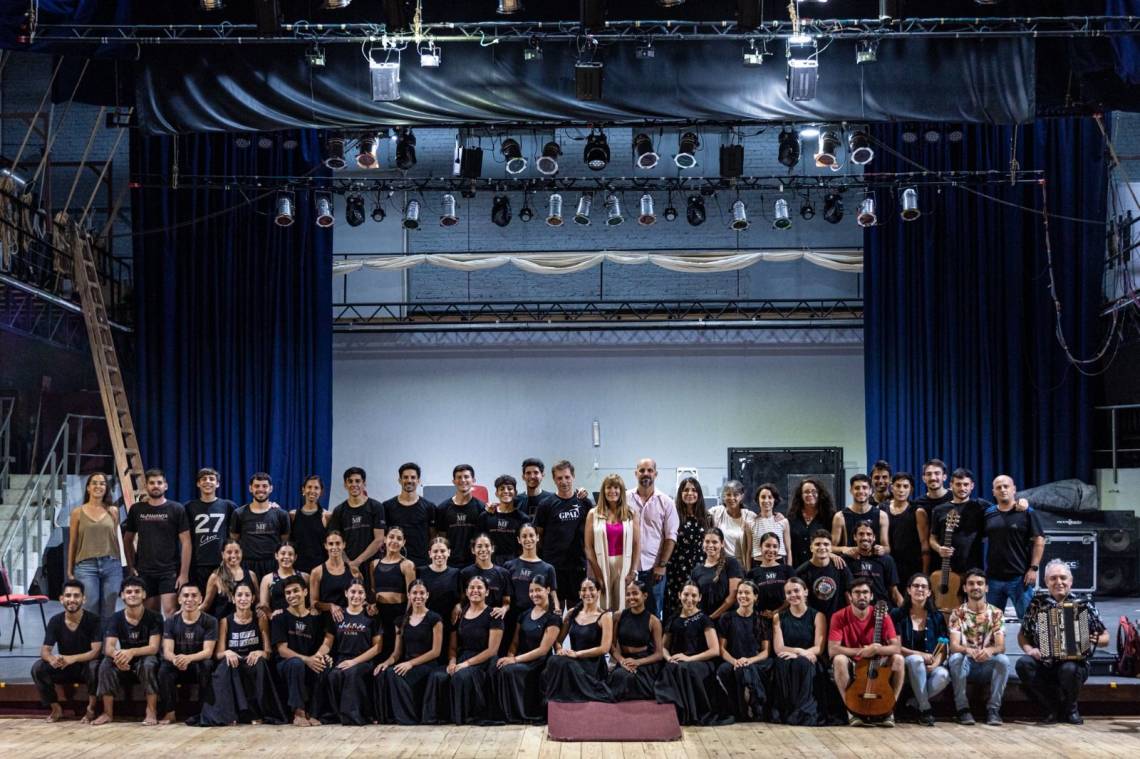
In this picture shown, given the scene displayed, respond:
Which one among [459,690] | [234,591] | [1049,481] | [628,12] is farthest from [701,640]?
[1049,481]

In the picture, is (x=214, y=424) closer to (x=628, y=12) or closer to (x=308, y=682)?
(x=308, y=682)

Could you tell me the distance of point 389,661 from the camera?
22.5 feet

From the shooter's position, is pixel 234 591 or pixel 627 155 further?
pixel 627 155

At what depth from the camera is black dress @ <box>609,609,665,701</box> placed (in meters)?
6.80

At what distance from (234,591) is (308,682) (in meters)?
0.71

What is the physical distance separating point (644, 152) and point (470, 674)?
15.5ft

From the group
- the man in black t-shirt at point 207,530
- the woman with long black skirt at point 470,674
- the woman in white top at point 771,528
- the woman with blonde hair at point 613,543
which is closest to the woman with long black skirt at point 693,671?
the woman with blonde hair at point 613,543

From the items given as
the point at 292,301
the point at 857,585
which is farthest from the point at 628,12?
the point at 292,301

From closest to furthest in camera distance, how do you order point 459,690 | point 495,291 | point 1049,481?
point 459,690
point 1049,481
point 495,291

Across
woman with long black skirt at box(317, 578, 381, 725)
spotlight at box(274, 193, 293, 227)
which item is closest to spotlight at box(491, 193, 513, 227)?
spotlight at box(274, 193, 293, 227)

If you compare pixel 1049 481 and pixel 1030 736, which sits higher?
pixel 1049 481

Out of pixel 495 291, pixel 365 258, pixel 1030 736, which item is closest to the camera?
pixel 1030 736

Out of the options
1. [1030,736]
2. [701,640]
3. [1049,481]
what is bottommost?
[1030,736]

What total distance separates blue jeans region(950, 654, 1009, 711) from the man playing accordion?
0.17m
